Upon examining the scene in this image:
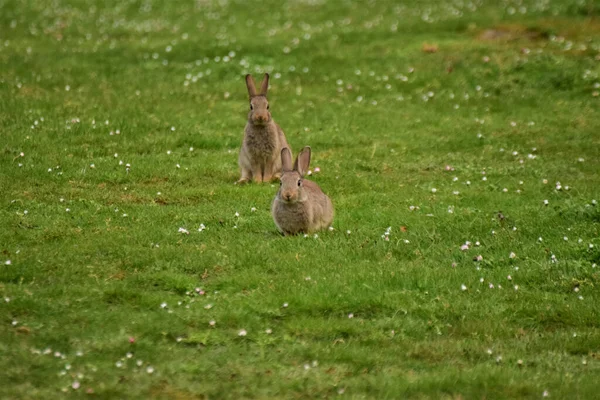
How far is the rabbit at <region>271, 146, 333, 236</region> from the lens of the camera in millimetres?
12672

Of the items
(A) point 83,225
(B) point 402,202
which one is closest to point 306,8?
(B) point 402,202

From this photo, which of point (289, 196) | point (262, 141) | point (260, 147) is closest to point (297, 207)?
point (289, 196)

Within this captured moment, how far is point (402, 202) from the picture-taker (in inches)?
585

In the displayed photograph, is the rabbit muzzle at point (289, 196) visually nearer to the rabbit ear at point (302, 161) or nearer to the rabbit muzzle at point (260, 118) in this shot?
the rabbit ear at point (302, 161)

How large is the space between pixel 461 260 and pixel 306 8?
21.6 metres

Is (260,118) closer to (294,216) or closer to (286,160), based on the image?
(286,160)

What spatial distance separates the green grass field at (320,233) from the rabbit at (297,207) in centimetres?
28

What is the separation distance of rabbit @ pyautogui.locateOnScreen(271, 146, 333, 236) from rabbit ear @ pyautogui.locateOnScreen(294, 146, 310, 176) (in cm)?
9

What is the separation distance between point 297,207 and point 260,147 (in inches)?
132

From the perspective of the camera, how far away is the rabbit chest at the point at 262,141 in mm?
15867

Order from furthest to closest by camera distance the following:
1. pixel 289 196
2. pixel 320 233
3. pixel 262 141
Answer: pixel 262 141 < pixel 320 233 < pixel 289 196

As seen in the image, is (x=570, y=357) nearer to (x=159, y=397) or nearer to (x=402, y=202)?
(x=159, y=397)

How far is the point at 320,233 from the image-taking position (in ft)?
42.8

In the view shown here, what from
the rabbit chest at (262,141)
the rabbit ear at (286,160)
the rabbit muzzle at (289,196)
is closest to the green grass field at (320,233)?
the rabbit muzzle at (289,196)
